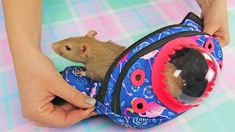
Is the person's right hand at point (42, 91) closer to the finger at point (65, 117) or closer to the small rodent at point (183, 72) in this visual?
the finger at point (65, 117)

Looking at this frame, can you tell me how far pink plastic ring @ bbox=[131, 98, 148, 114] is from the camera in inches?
31.0

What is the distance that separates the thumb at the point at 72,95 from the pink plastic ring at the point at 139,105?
10 centimetres

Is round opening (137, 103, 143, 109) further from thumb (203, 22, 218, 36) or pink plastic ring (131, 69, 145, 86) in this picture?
thumb (203, 22, 218, 36)

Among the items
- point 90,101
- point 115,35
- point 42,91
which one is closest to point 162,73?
point 90,101

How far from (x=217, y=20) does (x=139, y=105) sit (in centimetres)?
43

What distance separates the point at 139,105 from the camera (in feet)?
2.60

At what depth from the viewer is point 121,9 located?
1.32 meters

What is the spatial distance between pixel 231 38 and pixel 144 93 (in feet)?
1.92

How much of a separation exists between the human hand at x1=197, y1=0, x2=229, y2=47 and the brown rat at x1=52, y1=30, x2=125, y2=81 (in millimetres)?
296

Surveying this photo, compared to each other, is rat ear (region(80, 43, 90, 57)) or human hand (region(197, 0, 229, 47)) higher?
human hand (region(197, 0, 229, 47))

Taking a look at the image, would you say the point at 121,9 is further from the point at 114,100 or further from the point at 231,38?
the point at 114,100

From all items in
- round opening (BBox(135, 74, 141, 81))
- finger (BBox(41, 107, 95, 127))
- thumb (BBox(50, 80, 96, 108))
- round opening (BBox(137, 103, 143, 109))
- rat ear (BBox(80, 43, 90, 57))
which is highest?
rat ear (BBox(80, 43, 90, 57))

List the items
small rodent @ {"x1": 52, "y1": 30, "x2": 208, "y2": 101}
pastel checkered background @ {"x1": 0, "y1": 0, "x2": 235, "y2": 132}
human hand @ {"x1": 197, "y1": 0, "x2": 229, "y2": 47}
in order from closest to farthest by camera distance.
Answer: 1. small rodent @ {"x1": 52, "y1": 30, "x2": 208, "y2": 101}
2. pastel checkered background @ {"x1": 0, "y1": 0, "x2": 235, "y2": 132}
3. human hand @ {"x1": 197, "y1": 0, "x2": 229, "y2": 47}

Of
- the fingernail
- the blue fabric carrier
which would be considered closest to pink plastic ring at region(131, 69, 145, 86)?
the blue fabric carrier
